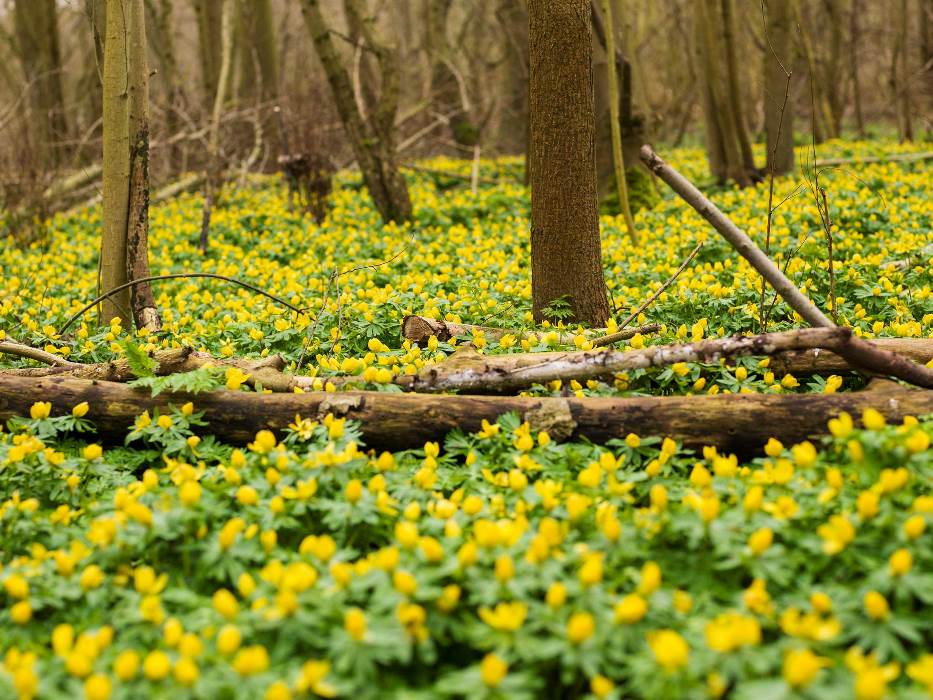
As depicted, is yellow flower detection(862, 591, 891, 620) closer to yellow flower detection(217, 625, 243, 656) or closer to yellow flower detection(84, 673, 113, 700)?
yellow flower detection(217, 625, 243, 656)

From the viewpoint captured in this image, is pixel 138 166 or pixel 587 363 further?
pixel 138 166

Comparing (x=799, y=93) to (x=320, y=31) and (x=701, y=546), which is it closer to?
(x=320, y=31)

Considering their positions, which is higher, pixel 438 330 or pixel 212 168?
pixel 212 168

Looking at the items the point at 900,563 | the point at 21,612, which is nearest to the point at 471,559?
the point at 900,563

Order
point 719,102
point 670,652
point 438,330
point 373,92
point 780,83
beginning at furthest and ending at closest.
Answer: point 373,92 < point 780,83 < point 719,102 < point 438,330 < point 670,652

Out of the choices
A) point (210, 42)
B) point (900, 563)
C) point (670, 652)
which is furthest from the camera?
point (210, 42)

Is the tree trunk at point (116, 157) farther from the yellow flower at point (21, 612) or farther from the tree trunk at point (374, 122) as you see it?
the tree trunk at point (374, 122)

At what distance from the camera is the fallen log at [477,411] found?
2912 millimetres

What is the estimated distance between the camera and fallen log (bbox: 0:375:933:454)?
291 cm

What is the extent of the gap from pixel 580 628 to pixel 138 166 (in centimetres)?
452

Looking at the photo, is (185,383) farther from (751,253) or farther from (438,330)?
(751,253)

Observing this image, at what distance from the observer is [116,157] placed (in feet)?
17.1

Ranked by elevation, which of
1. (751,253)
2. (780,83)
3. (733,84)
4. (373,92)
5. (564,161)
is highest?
(373,92)

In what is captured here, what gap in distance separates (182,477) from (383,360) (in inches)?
52.3
